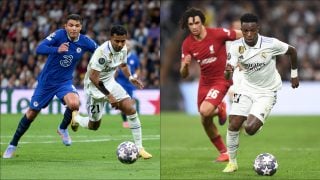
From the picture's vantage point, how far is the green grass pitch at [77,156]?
10117 mm

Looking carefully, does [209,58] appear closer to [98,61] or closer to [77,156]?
[98,61]

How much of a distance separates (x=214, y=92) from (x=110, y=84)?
1.51 metres

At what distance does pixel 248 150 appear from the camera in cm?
1371

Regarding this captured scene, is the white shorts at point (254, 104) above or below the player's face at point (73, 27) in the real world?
below

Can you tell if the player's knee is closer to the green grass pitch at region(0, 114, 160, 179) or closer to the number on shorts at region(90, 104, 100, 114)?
the green grass pitch at region(0, 114, 160, 179)

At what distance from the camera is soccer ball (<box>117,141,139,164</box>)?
1028cm

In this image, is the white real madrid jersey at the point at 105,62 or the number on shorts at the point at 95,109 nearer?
the white real madrid jersey at the point at 105,62

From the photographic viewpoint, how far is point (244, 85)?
1082cm

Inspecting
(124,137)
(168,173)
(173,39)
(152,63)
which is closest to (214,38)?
(168,173)

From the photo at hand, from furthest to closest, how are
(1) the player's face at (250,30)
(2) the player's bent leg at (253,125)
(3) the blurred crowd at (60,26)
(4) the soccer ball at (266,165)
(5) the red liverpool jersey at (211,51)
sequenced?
(3) the blurred crowd at (60,26), (5) the red liverpool jersey at (211,51), (2) the player's bent leg at (253,125), (1) the player's face at (250,30), (4) the soccer ball at (266,165)

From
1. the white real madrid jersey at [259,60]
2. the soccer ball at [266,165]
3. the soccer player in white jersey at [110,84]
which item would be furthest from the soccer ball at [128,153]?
the white real madrid jersey at [259,60]

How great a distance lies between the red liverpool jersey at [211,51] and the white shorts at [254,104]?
1.15 meters

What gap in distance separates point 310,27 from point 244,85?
672 inches

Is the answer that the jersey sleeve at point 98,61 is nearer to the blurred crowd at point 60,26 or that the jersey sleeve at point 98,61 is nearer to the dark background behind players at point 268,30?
the blurred crowd at point 60,26
